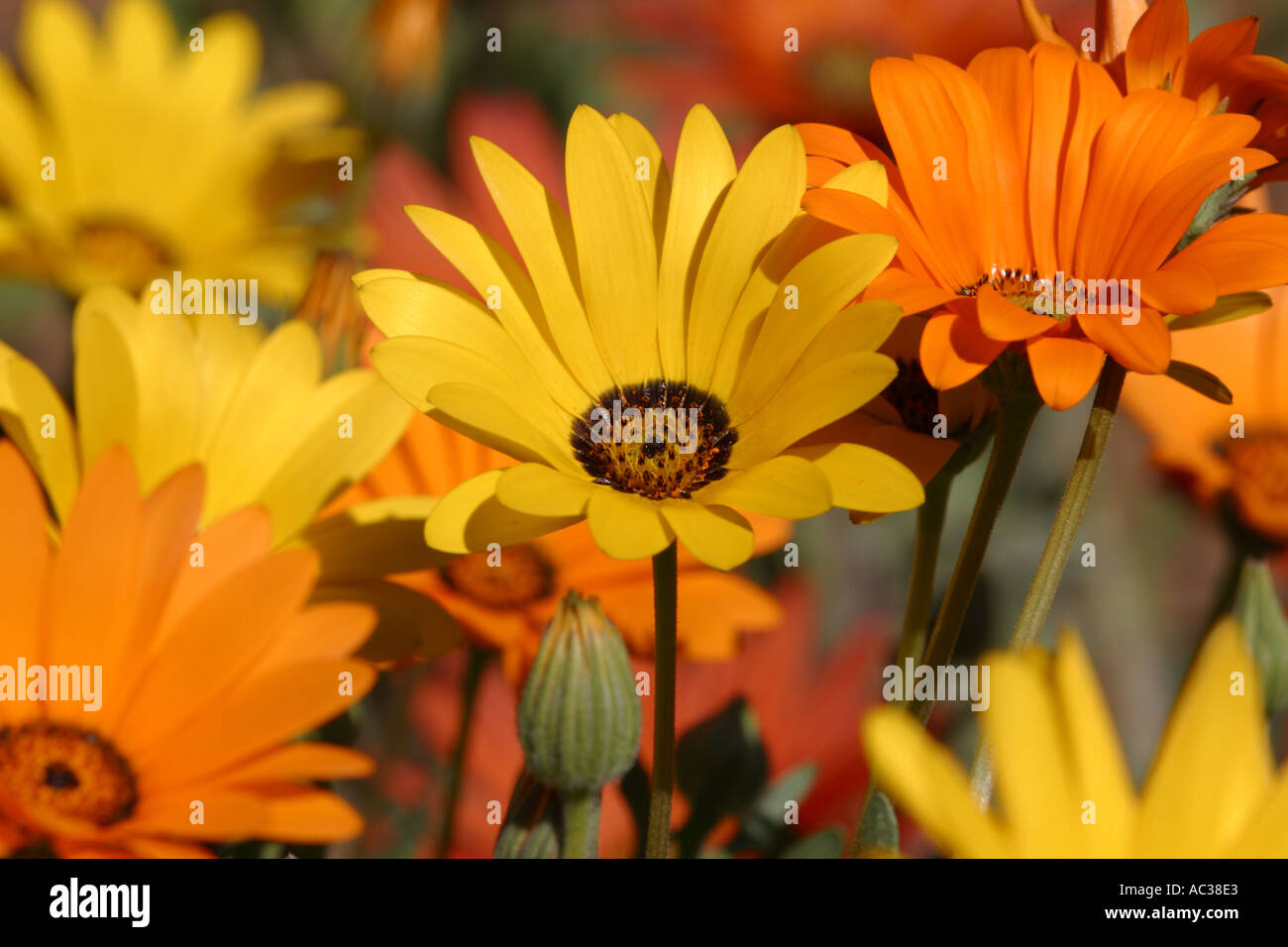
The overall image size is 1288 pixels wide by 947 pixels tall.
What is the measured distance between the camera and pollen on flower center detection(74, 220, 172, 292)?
788 millimetres

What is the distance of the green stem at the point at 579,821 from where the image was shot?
0.33 metres

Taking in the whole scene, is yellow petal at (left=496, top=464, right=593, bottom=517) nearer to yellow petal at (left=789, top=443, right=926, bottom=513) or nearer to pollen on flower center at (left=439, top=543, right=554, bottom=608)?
yellow petal at (left=789, top=443, right=926, bottom=513)

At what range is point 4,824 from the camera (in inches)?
11.4

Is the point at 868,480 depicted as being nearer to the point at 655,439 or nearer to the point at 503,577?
the point at 655,439

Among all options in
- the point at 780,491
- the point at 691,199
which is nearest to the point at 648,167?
the point at 691,199

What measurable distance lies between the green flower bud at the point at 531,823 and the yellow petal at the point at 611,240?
13cm

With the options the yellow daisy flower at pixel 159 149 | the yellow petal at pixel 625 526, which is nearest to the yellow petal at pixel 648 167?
the yellow petal at pixel 625 526

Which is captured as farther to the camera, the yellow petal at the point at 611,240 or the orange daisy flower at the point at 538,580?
the orange daisy flower at the point at 538,580

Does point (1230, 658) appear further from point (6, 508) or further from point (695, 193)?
point (6, 508)

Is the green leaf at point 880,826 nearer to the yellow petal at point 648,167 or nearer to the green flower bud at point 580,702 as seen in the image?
the green flower bud at point 580,702

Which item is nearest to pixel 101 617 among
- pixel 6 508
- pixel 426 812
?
pixel 6 508

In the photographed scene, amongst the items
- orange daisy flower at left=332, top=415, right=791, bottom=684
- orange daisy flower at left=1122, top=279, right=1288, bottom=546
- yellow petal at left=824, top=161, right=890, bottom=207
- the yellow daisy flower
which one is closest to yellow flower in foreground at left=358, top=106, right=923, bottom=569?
yellow petal at left=824, top=161, right=890, bottom=207

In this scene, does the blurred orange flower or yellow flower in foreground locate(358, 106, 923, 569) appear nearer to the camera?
yellow flower in foreground locate(358, 106, 923, 569)

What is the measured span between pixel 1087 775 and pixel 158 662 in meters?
0.23
